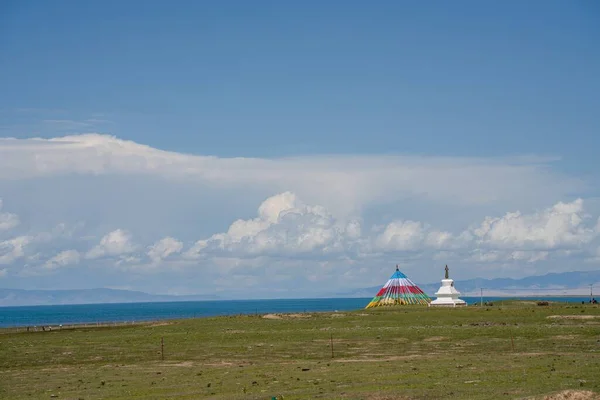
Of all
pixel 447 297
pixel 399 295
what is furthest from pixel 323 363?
pixel 399 295

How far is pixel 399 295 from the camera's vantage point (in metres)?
129

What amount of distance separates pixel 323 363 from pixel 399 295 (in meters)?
85.1

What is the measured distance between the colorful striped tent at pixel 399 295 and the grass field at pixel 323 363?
4878cm

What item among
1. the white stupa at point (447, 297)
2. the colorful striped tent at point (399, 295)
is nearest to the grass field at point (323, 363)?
the white stupa at point (447, 297)

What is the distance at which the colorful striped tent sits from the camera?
420 ft

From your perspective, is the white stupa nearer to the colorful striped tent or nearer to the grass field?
the colorful striped tent

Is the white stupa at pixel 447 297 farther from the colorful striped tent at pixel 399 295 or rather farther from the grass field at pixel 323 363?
the grass field at pixel 323 363

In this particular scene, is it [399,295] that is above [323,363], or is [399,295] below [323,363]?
above

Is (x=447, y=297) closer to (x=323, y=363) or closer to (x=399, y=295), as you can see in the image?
(x=399, y=295)

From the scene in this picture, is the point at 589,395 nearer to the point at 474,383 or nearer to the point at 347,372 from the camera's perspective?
the point at 474,383

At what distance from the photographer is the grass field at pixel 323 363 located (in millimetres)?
33938

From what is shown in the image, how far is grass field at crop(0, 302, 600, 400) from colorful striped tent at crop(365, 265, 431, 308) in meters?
48.8

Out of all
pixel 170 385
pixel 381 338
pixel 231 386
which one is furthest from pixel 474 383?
pixel 381 338

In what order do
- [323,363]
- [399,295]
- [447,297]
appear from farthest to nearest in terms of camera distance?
[399,295] → [447,297] → [323,363]
